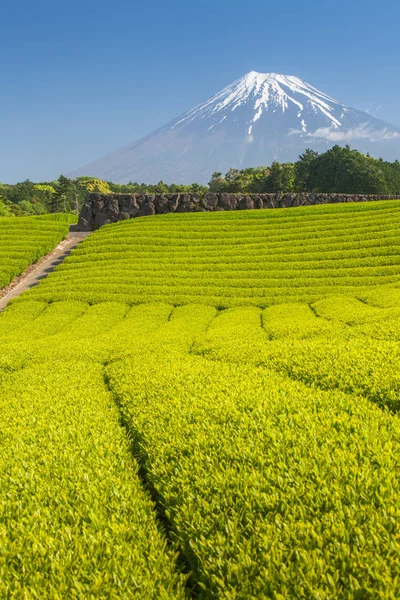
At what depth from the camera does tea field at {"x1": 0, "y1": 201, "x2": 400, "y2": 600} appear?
10.6 ft

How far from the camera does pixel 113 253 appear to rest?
28.0 m

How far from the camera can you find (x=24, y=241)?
31062 mm

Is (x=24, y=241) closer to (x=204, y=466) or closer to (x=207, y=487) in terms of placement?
(x=204, y=466)

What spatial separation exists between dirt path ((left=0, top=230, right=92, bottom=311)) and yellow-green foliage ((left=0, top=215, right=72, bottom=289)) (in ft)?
1.27

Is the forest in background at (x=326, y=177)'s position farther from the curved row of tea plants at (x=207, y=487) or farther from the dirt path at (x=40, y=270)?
the curved row of tea plants at (x=207, y=487)

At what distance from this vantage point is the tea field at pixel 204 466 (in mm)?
3242

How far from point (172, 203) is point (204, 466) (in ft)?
113

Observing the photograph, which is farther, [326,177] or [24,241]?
[326,177]

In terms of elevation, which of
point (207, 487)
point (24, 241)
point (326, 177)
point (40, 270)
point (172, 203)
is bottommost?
point (40, 270)

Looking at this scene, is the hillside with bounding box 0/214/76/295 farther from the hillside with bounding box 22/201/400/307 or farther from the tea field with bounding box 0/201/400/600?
the tea field with bounding box 0/201/400/600

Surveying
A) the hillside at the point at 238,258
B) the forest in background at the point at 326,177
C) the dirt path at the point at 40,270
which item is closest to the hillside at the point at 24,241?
the dirt path at the point at 40,270

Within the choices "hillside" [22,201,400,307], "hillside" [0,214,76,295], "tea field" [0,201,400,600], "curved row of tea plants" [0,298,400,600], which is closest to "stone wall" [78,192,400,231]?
"hillside" [22,201,400,307]

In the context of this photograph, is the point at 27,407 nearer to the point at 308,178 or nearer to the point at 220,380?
the point at 220,380

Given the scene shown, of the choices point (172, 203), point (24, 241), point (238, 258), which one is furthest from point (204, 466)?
point (172, 203)
